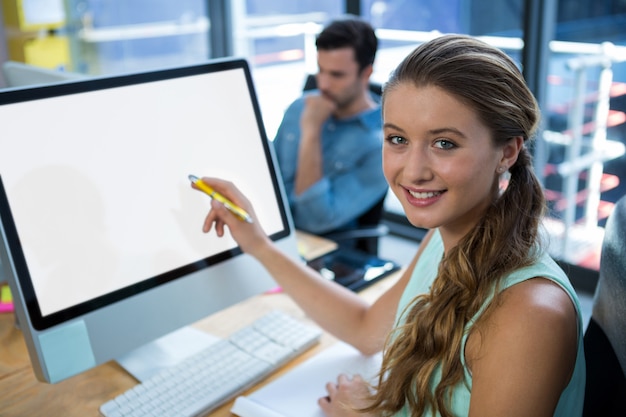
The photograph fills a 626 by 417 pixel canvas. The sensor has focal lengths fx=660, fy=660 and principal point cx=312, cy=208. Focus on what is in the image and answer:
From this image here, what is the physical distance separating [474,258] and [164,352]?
0.60 meters

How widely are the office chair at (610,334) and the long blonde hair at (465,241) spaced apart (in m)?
0.12

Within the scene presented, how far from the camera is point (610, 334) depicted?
97cm

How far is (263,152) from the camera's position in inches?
50.4

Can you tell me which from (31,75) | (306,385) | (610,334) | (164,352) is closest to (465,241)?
(610,334)

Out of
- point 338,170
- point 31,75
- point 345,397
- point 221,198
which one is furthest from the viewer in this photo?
point 338,170

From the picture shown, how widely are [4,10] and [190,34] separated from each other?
1233 millimetres

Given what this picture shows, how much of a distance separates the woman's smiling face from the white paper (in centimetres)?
34

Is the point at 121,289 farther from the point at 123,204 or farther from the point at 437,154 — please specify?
the point at 437,154

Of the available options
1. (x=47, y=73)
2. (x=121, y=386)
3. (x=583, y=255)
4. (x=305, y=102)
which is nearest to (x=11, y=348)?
(x=121, y=386)

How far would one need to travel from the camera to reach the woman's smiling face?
0.89m

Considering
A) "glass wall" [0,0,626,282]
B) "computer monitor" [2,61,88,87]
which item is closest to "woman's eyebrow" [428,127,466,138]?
"computer monitor" [2,61,88,87]

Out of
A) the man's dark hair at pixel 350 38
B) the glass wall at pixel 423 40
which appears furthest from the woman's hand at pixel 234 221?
the man's dark hair at pixel 350 38

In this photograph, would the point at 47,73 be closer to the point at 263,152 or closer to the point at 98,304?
the point at 263,152

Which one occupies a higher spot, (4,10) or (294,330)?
(4,10)
